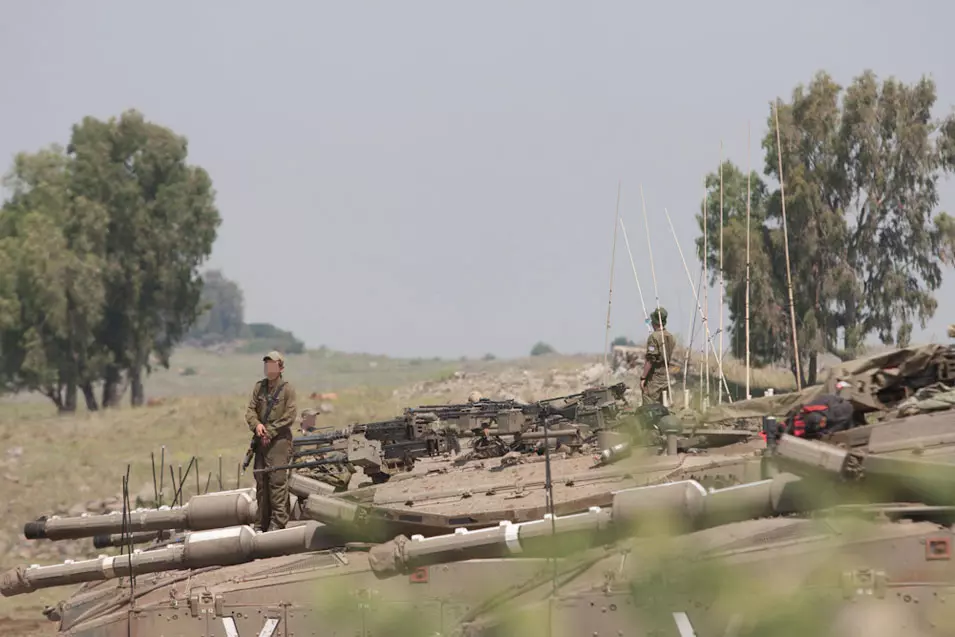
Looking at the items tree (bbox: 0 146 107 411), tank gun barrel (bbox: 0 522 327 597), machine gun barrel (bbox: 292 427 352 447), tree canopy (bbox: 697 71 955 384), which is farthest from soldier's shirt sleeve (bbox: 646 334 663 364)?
tree (bbox: 0 146 107 411)

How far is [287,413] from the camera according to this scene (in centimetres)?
1639

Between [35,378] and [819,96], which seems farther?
[35,378]

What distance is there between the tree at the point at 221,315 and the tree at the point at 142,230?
77.8m

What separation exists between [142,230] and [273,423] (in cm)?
5013

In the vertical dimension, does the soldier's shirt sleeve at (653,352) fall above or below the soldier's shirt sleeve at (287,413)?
above

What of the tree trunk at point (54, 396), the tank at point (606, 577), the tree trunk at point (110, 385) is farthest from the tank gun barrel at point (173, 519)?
the tree trunk at point (110, 385)

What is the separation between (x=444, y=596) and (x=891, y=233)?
107 ft

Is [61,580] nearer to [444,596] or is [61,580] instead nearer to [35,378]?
[444,596]

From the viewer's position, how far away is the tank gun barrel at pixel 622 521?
11.4 meters

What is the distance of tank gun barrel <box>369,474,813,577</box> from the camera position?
11375 mm

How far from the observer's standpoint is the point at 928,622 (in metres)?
10.2

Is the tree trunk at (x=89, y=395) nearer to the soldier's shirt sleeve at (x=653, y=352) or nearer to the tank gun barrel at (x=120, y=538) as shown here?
the tank gun barrel at (x=120, y=538)

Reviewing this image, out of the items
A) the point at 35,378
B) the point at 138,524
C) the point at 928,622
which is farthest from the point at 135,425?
the point at 928,622

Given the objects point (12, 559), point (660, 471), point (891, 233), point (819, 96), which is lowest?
point (12, 559)
